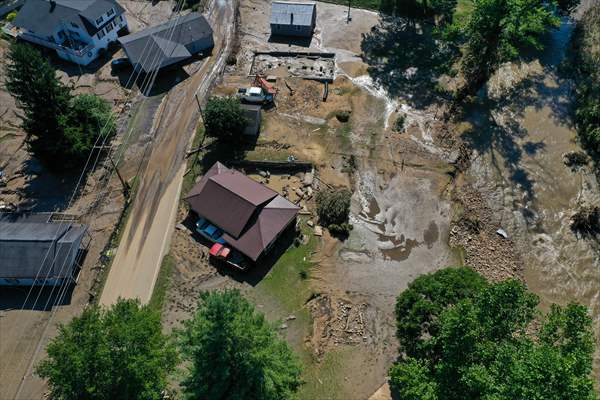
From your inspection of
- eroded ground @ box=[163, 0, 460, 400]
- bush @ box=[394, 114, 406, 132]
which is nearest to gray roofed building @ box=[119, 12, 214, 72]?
eroded ground @ box=[163, 0, 460, 400]

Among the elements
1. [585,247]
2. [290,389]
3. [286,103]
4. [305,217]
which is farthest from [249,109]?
[585,247]

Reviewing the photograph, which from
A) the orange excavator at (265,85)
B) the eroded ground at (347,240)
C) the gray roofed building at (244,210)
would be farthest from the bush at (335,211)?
the orange excavator at (265,85)

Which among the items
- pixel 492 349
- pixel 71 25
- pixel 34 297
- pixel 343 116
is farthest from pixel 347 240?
pixel 71 25

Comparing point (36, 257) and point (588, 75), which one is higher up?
point (588, 75)

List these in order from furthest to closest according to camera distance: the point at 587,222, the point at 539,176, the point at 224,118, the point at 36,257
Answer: the point at 539,176
the point at 224,118
the point at 587,222
the point at 36,257

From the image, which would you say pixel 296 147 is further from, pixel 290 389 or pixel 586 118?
pixel 586 118

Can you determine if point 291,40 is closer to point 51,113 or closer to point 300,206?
point 300,206

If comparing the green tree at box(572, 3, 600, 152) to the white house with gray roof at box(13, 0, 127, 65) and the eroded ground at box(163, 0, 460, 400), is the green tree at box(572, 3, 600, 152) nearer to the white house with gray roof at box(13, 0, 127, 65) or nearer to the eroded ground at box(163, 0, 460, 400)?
the eroded ground at box(163, 0, 460, 400)
